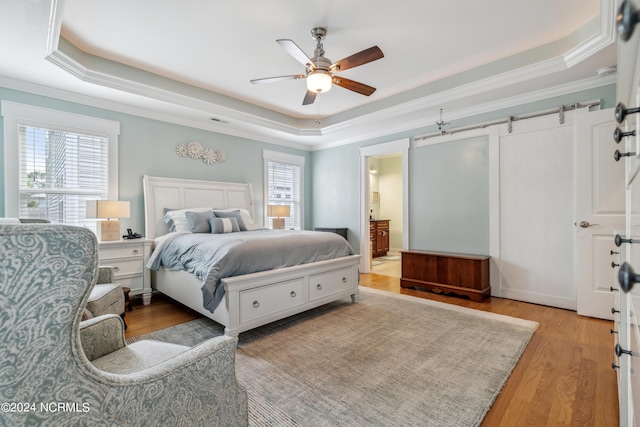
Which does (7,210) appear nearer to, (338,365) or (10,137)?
(10,137)

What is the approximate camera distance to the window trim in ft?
9.86

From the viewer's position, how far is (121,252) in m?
3.33

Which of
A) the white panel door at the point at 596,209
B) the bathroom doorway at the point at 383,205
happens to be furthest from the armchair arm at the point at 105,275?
the white panel door at the point at 596,209

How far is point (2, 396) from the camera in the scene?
0.62 m

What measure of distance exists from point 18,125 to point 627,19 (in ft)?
14.9

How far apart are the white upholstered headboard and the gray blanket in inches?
20.7

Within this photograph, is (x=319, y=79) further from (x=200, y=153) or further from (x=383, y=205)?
(x=383, y=205)

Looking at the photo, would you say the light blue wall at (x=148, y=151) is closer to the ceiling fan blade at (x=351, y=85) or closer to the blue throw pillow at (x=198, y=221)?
the blue throw pillow at (x=198, y=221)

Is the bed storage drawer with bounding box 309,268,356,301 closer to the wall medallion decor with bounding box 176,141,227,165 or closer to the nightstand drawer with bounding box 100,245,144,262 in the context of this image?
the nightstand drawer with bounding box 100,245,144,262

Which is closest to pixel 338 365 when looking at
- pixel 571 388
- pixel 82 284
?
pixel 571 388

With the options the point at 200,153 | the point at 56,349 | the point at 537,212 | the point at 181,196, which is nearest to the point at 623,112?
the point at 56,349

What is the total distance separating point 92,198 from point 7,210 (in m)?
0.73

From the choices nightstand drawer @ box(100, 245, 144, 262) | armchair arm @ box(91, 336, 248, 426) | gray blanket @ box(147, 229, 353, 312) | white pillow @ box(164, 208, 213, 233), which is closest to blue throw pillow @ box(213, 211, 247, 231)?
white pillow @ box(164, 208, 213, 233)

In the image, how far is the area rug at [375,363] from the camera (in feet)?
5.37
